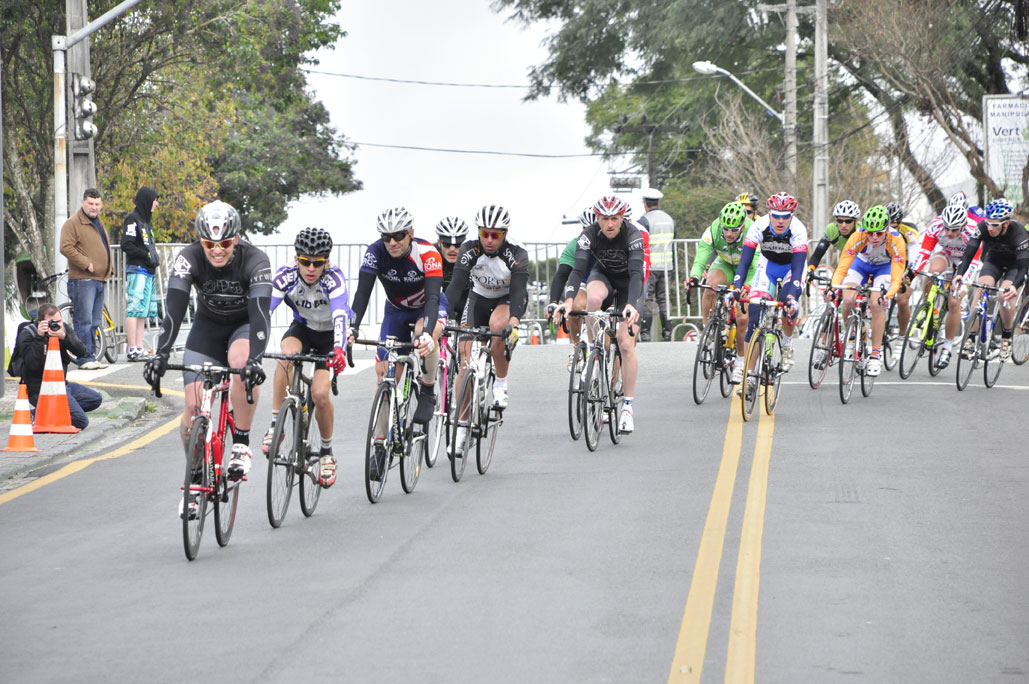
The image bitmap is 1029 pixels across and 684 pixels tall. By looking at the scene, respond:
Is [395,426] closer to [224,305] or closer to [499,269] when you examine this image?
[224,305]

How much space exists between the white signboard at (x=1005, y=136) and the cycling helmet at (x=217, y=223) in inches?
896

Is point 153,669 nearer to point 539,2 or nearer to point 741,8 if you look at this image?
point 741,8

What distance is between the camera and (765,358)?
13539 millimetres

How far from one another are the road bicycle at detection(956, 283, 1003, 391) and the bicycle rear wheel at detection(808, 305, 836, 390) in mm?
1534

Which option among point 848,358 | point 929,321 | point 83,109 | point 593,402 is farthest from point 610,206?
point 83,109

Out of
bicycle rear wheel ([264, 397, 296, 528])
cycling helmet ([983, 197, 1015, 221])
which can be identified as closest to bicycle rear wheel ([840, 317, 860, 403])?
cycling helmet ([983, 197, 1015, 221])

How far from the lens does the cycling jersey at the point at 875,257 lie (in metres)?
15.3

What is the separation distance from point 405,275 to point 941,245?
889 centimetres

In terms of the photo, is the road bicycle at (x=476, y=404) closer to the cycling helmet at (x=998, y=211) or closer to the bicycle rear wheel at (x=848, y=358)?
the bicycle rear wheel at (x=848, y=358)

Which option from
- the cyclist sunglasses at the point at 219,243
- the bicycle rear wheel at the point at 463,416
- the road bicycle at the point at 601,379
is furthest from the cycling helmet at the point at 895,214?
the cyclist sunglasses at the point at 219,243

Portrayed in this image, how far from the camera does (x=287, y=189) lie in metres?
52.7

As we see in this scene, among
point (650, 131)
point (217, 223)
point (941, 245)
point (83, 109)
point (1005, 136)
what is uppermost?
point (650, 131)

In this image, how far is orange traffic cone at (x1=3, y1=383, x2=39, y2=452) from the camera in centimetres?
1227

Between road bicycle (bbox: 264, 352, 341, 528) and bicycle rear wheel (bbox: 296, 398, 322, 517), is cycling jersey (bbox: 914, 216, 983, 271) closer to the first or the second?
bicycle rear wheel (bbox: 296, 398, 322, 517)
